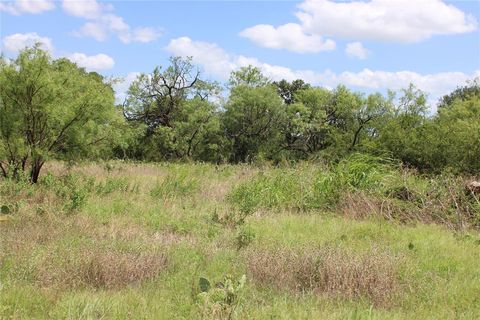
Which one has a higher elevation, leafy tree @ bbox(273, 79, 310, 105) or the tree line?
leafy tree @ bbox(273, 79, 310, 105)

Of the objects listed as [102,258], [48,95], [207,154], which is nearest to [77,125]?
[48,95]

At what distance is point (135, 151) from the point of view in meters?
37.7

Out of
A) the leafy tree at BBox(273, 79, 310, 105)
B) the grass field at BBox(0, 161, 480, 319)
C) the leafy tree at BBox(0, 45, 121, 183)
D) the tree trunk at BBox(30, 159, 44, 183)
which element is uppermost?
the leafy tree at BBox(273, 79, 310, 105)

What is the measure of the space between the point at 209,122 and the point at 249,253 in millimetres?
28670

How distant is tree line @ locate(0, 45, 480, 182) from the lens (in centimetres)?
1245

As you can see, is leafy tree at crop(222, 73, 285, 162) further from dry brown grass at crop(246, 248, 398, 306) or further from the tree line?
dry brown grass at crop(246, 248, 398, 306)

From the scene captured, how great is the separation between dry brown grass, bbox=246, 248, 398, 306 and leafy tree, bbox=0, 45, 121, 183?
8383 mm

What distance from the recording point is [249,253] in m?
6.31

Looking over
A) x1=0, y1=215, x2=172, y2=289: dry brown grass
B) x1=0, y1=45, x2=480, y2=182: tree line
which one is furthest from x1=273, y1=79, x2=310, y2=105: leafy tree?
x1=0, y1=215, x2=172, y2=289: dry brown grass

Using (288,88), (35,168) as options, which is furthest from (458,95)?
(35,168)

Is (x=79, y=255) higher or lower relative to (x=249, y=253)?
higher

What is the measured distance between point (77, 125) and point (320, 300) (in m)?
9.74

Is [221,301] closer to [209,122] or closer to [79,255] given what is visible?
[79,255]

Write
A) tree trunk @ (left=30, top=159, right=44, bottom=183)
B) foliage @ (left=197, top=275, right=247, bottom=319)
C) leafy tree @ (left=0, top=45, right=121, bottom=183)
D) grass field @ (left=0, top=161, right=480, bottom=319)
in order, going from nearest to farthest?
foliage @ (left=197, top=275, right=247, bottom=319) < grass field @ (left=0, top=161, right=480, bottom=319) < leafy tree @ (left=0, top=45, right=121, bottom=183) < tree trunk @ (left=30, top=159, right=44, bottom=183)
